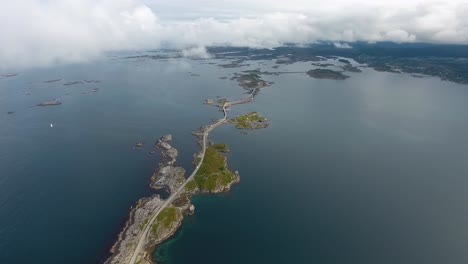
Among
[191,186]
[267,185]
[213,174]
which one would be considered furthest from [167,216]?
[267,185]

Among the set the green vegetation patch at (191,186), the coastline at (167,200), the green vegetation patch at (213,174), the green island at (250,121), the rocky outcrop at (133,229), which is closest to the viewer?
the rocky outcrop at (133,229)

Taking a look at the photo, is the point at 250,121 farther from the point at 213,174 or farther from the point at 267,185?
the point at 267,185

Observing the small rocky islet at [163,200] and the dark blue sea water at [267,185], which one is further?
the dark blue sea water at [267,185]

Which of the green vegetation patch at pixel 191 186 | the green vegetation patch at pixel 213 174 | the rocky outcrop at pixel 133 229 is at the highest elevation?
the green vegetation patch at pixel 213 174

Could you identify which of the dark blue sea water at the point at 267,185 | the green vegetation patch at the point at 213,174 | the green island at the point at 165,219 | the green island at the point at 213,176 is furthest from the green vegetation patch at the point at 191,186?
the green island at the point at 165,219

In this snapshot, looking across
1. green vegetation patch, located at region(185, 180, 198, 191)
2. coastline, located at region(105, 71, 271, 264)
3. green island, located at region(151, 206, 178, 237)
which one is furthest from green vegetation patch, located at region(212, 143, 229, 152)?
green island, located at region(151, 206, 178, 237)

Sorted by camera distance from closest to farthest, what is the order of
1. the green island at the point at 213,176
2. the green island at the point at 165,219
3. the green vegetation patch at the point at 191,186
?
the green island at the point at 165,219
the green vegetation patch at the point at 191,186
the green island at the point at 213,176

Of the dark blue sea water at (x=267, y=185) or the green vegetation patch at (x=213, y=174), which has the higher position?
the green vegetation patch at (x=213, y=174)

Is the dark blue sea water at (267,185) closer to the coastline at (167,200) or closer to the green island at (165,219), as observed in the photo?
the coastline at (167,200)

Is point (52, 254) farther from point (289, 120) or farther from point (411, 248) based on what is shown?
point (289, 120)
